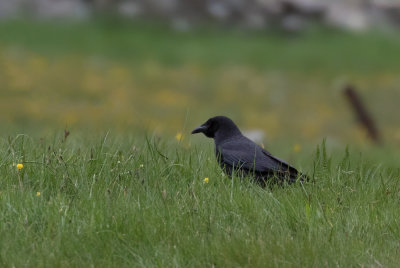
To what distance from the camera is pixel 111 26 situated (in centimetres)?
2405

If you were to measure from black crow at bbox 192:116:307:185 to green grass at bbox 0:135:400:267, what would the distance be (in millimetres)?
178

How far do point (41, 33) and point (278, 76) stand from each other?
6943mm

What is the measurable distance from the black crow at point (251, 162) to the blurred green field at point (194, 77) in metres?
8.04

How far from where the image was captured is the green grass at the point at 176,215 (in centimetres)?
464

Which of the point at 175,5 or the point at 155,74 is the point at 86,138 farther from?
the point at 175,5

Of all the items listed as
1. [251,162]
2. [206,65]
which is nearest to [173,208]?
[251,162]

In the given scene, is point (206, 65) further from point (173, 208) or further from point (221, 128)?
point (173, 208)

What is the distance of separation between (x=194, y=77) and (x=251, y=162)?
14307 mm

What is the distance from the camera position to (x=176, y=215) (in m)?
5.07

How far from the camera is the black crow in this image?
241 inches

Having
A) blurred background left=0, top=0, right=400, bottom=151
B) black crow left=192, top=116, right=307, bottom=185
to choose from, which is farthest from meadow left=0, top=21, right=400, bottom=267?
blurred background left=0, top=0, right=400, bottom=151

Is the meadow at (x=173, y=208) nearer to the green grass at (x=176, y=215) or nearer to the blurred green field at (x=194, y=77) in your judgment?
the green grass at (x=176, y=215)

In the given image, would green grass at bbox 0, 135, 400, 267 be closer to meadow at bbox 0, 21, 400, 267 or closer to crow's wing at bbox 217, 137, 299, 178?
meadow at bbox 0, 21, 400, 267

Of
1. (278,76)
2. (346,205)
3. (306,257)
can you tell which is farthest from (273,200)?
(278,76)
